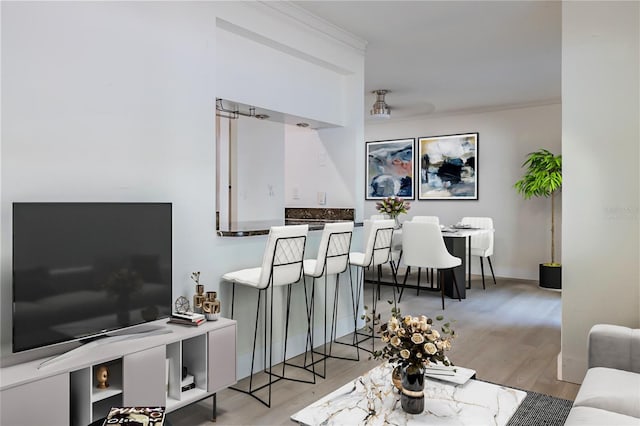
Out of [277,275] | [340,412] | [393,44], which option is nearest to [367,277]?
[393,44]

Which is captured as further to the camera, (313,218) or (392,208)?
(392,208)

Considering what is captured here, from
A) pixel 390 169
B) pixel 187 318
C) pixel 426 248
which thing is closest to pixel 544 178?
pixel 426 248

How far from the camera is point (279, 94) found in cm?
376

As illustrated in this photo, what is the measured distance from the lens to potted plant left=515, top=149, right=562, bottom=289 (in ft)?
20.6

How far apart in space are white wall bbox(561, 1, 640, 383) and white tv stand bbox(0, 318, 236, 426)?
232 cm

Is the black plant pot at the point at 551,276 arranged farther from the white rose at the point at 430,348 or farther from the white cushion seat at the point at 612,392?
the white rose at the point at 430,348

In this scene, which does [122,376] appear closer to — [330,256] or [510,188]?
[330,256]

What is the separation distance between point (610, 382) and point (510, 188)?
17.6 feet

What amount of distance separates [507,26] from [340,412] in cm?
351

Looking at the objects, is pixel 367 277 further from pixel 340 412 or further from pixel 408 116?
pixel 340 412

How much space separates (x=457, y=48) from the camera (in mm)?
4527

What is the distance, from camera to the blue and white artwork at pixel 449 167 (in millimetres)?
7504

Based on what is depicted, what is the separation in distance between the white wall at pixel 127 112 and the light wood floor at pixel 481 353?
539mm

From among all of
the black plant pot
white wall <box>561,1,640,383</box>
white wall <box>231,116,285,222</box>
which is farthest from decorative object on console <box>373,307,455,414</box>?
the black plant pot
